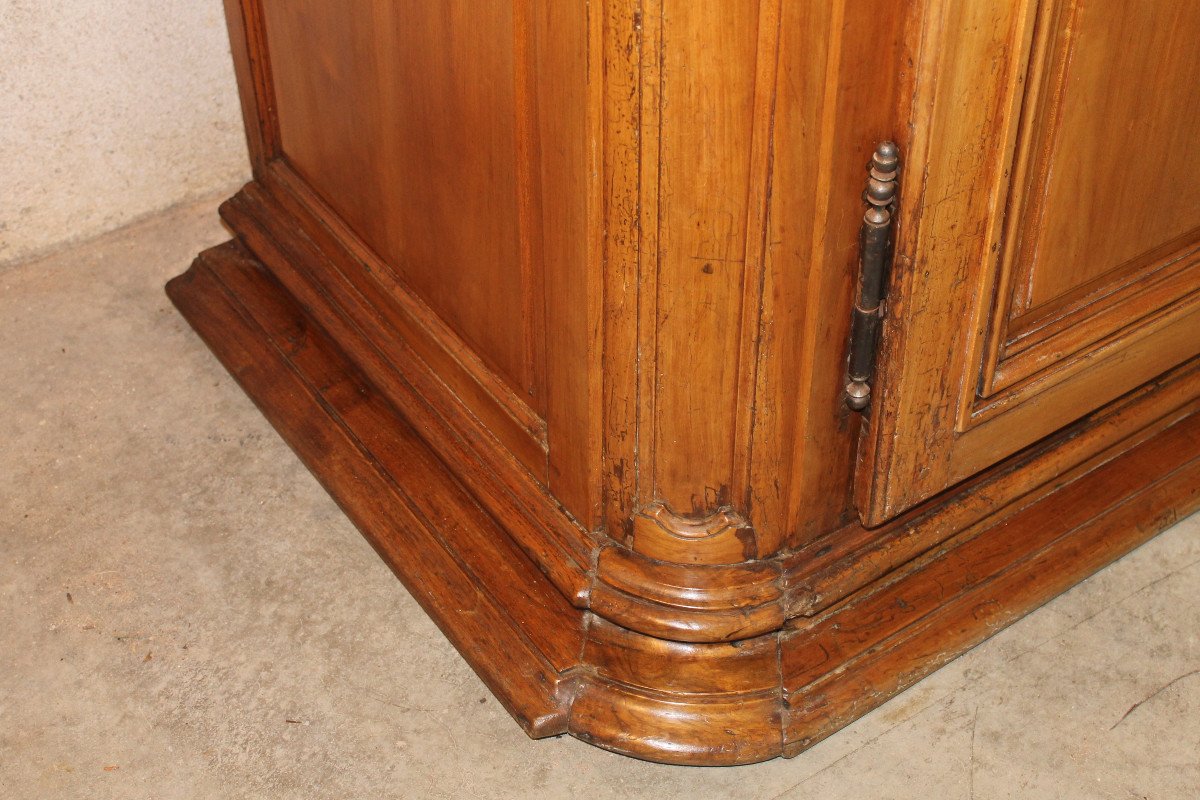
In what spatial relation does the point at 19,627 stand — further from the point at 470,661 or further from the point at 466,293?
the point at 466,293

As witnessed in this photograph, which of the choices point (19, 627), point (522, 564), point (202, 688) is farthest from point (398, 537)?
point (19, 627)

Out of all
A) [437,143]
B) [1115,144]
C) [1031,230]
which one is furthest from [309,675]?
[1115,144]

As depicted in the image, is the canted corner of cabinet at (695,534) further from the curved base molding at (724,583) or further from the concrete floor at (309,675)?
the concrete floor at (309,675)

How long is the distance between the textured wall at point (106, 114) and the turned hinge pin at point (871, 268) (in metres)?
1.34

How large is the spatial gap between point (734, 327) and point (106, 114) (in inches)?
52.0

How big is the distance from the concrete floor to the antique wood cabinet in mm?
47

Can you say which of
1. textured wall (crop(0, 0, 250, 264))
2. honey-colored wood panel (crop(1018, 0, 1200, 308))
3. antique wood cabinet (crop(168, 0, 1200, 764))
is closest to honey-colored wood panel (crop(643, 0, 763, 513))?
antique wood cabinet (crop(168, 0, 1200, 764))

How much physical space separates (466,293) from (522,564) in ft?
1.03

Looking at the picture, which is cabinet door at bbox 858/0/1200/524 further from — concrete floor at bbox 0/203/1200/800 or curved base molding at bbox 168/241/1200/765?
concrete floor at bbox 0/203/1200/800

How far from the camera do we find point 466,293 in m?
1.71

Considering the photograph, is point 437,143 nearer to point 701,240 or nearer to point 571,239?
point 571,239

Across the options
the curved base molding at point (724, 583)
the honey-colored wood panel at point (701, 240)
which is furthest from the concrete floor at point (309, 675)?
the honey-colored wood panel at point (701, 240)

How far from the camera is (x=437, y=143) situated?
162 centimetres

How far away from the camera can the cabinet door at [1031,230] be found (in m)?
1.28
